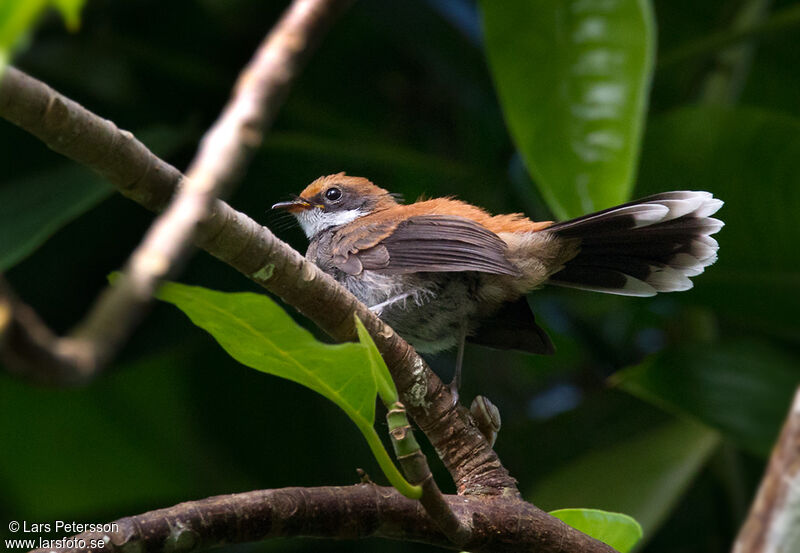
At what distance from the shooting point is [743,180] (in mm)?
3355

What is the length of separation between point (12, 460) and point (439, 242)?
2451 mm

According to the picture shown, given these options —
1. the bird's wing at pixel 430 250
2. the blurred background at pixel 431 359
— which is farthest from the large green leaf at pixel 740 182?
the bird's wing at pixel 430 250

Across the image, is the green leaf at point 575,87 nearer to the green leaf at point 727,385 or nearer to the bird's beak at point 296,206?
the green leaf at point 727,385

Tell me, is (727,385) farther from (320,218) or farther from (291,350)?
(291,350)

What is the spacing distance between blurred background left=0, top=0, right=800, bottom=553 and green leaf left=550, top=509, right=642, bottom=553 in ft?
4.31

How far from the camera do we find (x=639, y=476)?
134 inches

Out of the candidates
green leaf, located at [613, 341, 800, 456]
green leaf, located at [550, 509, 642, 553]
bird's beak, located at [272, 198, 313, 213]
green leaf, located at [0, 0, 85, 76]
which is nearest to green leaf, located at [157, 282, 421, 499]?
green leaf, located at [550, 509, 642, 553]

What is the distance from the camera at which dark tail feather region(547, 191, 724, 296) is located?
9.00ft

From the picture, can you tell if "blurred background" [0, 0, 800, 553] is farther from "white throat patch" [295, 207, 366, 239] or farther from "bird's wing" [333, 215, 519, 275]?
"bird's wing" [333, 215, 519, 275]

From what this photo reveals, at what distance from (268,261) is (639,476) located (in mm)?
2187

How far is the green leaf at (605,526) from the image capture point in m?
1.98

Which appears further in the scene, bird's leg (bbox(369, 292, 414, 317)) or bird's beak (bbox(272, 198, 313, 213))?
bird's beak (bbox(272, 198, 313, 213))

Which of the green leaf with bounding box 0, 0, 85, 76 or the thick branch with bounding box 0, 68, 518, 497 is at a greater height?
the thick branch with bounding box 0, 68, 518, 497

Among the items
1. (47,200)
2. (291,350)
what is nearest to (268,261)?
(291,350)
